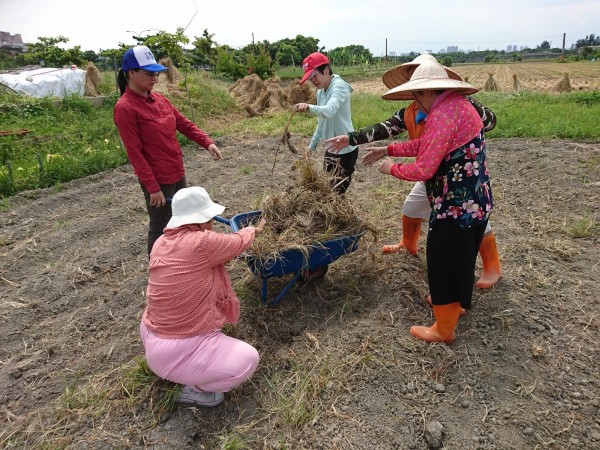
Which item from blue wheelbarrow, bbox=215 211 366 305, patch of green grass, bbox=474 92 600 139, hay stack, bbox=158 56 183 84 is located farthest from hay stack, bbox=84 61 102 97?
blue wheelbarrow, bbox=215 211 366 305

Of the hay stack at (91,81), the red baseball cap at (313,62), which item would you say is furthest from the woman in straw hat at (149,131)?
the hay stack at (91,81)

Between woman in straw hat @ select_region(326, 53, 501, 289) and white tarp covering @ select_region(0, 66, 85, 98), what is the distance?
44.3 ft

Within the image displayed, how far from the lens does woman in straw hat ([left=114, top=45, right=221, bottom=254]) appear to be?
10.3 feet

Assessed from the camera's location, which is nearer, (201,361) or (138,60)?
(201,361)

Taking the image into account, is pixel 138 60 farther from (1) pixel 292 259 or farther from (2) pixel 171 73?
(2) pixel 171 73

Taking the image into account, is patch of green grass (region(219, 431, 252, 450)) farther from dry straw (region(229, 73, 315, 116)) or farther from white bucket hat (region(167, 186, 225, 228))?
dry straw (region(229, 73, 315, 116))

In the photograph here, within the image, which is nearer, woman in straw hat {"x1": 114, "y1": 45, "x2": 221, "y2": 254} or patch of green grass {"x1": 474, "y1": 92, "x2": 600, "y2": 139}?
woman in straw hat {"x1": 114, "y1": 45, "x2": 221, "y2": 254}

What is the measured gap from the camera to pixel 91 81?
15.7 metres

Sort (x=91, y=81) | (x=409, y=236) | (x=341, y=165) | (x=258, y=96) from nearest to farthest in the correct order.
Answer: (x=409, y=236) < (x=341, y=165) < (x=258, y=96) < (x=91, y=81)

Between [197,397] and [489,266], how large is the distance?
248cm

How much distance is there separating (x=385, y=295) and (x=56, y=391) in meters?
2.49

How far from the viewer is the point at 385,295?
338 cm

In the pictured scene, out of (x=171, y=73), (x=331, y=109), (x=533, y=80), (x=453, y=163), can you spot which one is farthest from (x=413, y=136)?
(x=533, y=80)

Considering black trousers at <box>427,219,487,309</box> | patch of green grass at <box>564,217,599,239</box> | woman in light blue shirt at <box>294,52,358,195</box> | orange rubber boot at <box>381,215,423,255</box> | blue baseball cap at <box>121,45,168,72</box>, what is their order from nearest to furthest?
black trousers at <box>427,219,487,309</box>, blue baseball cap at <box>121,45,168,72</box>, orange rubber boot at <box>381,215,423,255</box>, woman in light blue shirt at <box>294,52,358,195</box>, patch of green grass at <box>564,217,599,239</box>
